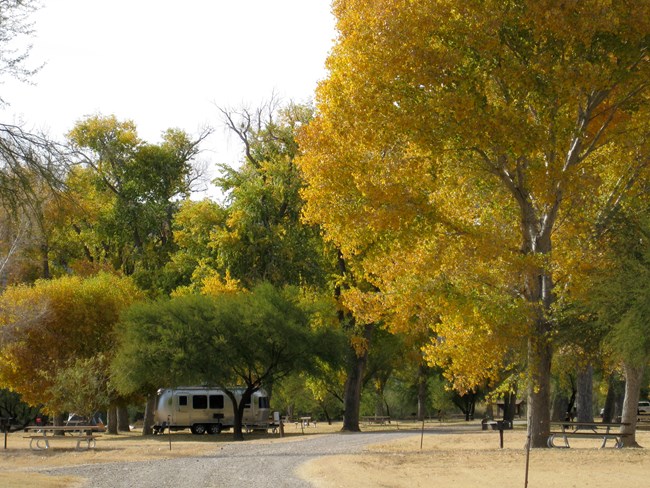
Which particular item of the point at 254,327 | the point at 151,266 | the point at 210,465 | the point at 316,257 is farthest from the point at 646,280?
the point at 151,266

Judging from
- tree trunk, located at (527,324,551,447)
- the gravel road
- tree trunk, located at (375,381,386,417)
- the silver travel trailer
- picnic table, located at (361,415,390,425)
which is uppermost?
tree trunk, located at (527,324,551,447)

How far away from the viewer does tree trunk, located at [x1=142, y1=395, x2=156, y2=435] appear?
5009 cm

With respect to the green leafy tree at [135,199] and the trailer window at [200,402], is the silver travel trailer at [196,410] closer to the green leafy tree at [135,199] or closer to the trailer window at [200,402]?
the trailer window at [200,402]

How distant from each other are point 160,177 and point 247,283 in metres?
12.9

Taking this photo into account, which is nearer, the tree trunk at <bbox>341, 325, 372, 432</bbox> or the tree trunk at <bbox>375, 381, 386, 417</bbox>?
the tree trunk at <bbox>341, 325, 372, 432</bbox>

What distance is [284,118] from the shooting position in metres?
48.6

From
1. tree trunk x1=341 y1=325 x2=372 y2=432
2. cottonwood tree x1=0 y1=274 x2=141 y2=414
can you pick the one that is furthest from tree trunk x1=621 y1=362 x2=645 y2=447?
cottonwood tree x1=0 y1=274 x2=141 y2=414

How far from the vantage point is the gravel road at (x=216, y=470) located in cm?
1877

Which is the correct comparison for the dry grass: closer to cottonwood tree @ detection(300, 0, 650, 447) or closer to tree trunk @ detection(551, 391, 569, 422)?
cottonwood tree @ detection(300, 0, 650, 447)

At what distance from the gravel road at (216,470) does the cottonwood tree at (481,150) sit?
5.40 metres

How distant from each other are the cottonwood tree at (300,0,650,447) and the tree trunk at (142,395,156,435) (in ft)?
81.5

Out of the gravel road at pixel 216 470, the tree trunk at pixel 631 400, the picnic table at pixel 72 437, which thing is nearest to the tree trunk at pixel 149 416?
the picnic table at pixel 72 437

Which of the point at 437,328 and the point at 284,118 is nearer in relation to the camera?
the point at 437,328

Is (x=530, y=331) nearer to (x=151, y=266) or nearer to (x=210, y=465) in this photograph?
(x=210, y=465)
